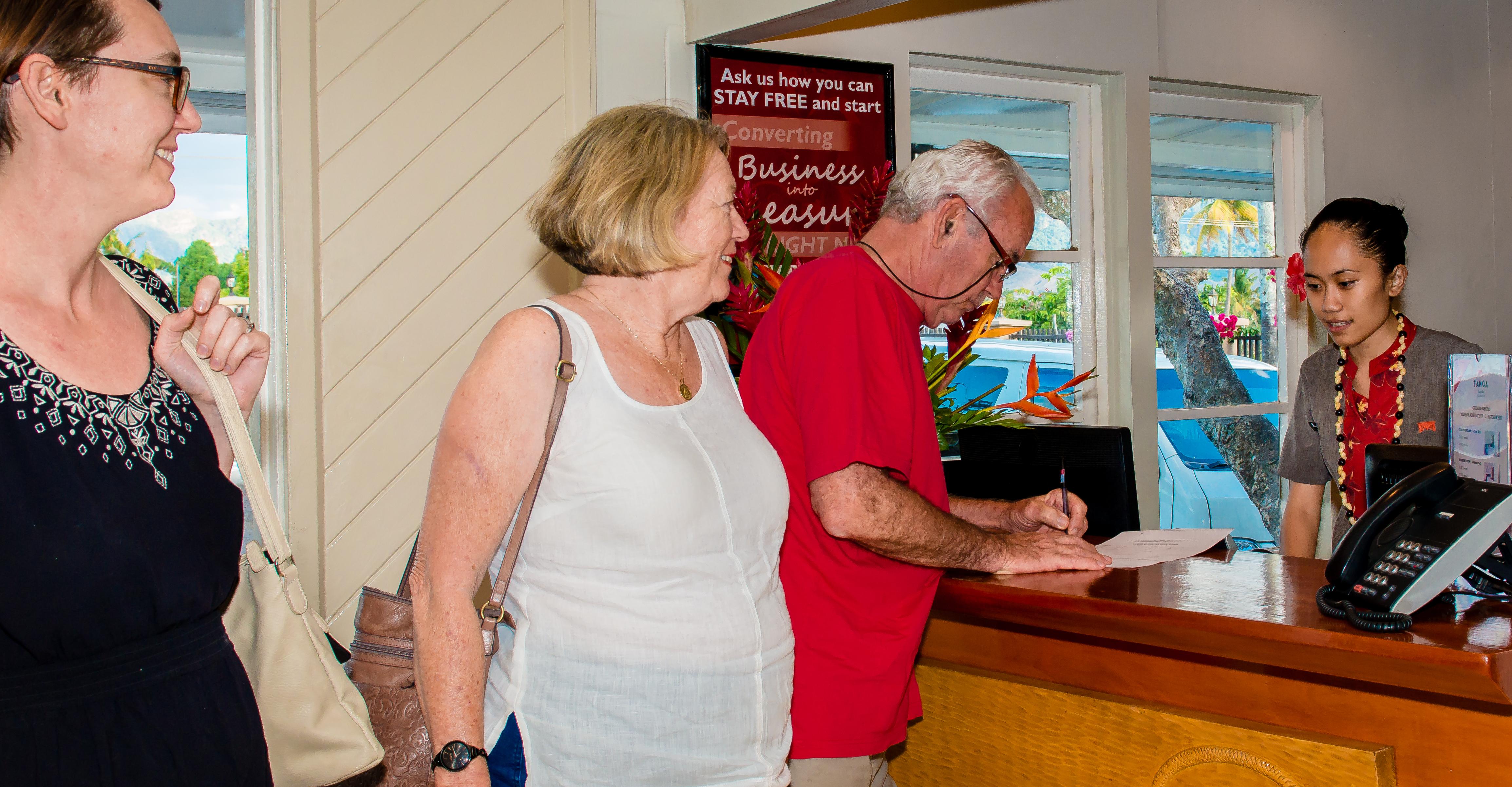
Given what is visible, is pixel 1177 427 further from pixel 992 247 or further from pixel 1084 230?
pixel 992 247


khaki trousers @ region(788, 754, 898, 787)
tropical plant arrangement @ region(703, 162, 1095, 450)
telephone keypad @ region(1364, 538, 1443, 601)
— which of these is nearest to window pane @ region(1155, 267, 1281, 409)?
tropical plant arrangement @ region(703, 162, 1095, 450)

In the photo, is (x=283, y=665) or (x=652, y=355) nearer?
(x=283, y=665)

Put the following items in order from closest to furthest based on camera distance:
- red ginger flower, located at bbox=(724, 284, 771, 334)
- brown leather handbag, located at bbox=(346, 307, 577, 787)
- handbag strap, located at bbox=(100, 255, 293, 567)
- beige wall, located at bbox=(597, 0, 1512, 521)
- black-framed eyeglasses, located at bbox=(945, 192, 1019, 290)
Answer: handbag strap, located at bbox=(100, 255, 293, 567) < brown leather handbag, located at bbox=(346, 307, 577, 787) < black-framed eyeglasses, located at bbox=(945, 192, 1019, 290) < red ginger flower, located at bbox=(724, 284, 771, 334) < beige wall, located at bbox=(597, 0, 1512, 521)

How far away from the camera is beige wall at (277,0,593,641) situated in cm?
237

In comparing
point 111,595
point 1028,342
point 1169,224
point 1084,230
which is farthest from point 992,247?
point 1169,224

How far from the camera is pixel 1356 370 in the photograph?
8.60ft

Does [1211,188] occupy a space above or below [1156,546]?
above

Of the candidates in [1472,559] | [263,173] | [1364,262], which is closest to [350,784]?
[1472,559]

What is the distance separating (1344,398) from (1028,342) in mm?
1417

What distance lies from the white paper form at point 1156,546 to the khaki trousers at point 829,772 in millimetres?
603

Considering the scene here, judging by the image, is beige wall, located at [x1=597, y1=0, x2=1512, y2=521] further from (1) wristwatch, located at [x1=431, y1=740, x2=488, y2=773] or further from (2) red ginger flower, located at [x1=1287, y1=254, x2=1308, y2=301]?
(1) wristwatch, located at [x1=431, y1=740, x2=488, y2=773]

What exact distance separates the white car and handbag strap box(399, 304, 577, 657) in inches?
104

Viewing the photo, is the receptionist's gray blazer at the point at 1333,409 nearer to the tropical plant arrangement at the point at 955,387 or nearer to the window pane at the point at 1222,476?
the tropical plant arrangement at the point at 955,387

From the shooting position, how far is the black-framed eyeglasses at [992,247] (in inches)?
71.0
